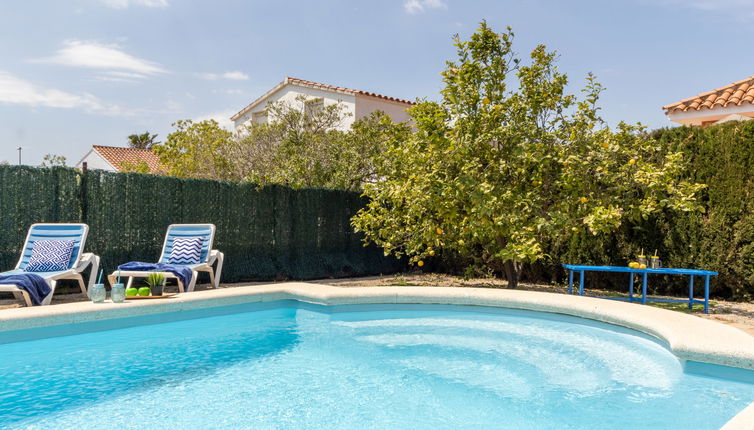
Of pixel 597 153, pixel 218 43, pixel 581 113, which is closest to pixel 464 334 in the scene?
pixel 597 153

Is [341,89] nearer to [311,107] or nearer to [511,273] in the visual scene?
[311,107]

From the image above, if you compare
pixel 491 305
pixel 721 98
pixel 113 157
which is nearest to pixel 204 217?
pixel 491 305

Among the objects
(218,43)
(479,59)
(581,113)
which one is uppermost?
(218,43)

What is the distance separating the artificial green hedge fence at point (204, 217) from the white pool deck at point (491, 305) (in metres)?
3.15

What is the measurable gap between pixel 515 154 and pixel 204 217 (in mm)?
6398

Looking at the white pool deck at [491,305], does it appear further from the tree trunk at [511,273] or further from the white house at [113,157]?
the white house at [113,157]

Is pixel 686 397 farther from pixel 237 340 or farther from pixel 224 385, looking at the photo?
pixel 237 340

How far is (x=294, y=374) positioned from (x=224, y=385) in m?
0.70

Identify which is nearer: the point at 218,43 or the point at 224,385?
the point at 224,385

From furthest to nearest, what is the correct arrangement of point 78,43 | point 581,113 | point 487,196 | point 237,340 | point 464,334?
1. point 78,43
2. point 581,113
3. point 487,196
4. point 464,334
5. point 237,340

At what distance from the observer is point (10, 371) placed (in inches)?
207

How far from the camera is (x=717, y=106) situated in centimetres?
1290

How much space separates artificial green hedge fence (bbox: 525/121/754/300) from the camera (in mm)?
9289

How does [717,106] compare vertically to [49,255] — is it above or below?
above
